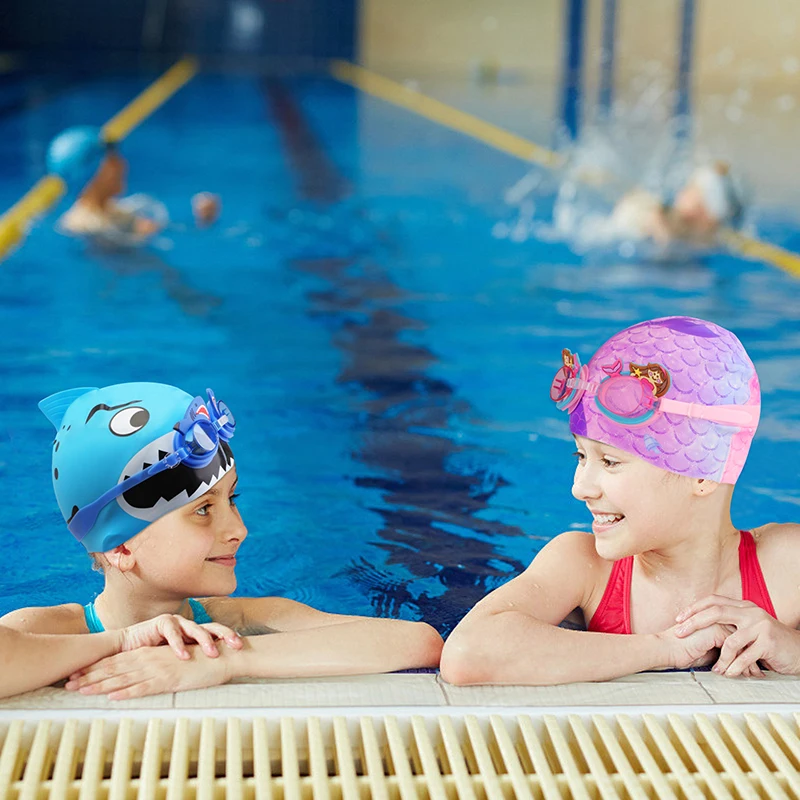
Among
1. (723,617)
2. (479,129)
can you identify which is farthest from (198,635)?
(479,129)

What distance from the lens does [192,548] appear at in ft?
6.98

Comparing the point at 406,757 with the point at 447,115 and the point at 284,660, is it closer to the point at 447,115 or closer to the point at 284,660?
the point at 284,660

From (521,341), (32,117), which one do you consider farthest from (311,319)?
(32,117)

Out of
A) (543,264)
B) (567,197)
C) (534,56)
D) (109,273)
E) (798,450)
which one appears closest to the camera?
(798,450)

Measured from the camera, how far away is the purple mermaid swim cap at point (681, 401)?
2.03 meters

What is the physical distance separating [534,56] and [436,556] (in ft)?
68.7

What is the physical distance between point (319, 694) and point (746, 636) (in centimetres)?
72

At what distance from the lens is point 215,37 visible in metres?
24.5

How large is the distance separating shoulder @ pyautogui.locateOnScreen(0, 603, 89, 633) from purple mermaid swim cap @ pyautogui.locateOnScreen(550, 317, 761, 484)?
0.97m

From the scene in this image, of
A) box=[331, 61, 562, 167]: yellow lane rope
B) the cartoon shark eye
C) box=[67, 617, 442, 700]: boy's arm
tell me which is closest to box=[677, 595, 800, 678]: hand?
box=[67, 617, 442, 700]: boy's arm

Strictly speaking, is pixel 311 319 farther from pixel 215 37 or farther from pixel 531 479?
pixel 215 37

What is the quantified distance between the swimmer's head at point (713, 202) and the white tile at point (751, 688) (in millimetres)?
4842

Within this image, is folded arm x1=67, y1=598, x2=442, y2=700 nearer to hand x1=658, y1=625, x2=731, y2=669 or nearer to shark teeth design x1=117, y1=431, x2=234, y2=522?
shark teeth design x1=117, y1=431, x2=234, y2=522

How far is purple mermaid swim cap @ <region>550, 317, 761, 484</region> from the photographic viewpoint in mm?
2029
